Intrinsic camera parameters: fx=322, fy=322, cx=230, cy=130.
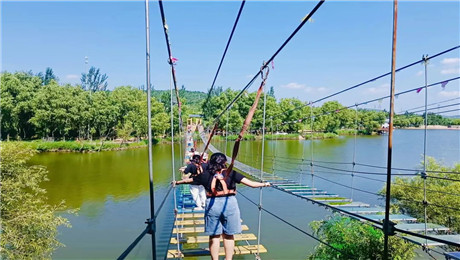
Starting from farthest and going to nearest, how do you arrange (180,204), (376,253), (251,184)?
(180,204) < (376,253) < (251,184)

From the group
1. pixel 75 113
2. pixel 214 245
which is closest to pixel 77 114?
pixel 75 113

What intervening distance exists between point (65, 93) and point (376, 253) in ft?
80.6

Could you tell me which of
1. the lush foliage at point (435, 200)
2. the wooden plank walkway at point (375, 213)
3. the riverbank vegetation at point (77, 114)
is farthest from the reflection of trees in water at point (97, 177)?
the lush foliage at point (435, 200)

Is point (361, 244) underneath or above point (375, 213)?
underneath

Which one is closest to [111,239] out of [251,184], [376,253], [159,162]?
[376,253]

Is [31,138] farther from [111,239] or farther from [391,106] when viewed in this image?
[391,106]

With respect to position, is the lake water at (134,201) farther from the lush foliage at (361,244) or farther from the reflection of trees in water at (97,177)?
the lush foliage at (361,244)

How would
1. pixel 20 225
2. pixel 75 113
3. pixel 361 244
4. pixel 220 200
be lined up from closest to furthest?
pixel 220 200 < pixel 361 244 < pixel 20 225 < pixel 75 113

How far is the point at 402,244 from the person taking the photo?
4.77 meters

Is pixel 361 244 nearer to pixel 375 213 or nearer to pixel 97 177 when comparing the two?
pixel 375 213

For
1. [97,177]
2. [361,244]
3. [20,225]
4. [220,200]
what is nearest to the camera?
[220,200]

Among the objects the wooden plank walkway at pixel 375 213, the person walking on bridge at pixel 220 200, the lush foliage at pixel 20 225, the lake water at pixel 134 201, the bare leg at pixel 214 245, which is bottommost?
the lake water at pixel 134 201

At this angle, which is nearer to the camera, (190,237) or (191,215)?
(190,237)

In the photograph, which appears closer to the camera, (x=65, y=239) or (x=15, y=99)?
(x=65, y=239)
